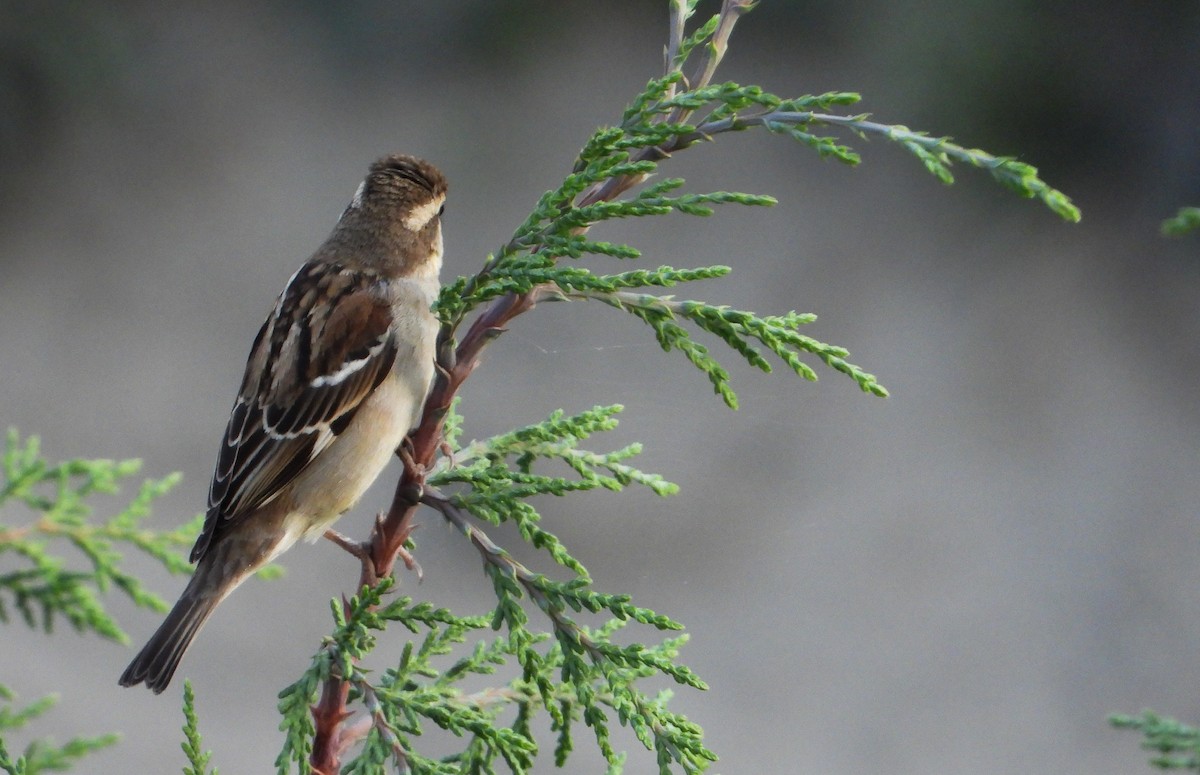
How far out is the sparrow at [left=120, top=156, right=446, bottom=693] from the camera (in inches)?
105

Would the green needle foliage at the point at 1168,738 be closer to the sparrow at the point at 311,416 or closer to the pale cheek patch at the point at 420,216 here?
the sparrow at the point at 311,416

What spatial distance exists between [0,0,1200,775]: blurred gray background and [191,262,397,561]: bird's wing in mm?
4234

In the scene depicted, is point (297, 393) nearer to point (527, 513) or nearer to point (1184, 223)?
point (527, 513)

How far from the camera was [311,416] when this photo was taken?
2723 millimetres

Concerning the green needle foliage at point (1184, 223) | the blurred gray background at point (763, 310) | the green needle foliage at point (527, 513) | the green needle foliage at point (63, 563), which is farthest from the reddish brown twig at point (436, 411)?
the blurred gray background at point (763, 310)

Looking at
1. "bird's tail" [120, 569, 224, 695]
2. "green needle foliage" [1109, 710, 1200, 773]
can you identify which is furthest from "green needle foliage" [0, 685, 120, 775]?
"green needle foliage" [1109, 710, 1200, 773]

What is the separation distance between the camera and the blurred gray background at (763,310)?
776 centimetres

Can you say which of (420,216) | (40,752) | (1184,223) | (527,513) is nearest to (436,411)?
(527,513)


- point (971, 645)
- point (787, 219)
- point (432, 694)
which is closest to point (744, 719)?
point (971, 645)

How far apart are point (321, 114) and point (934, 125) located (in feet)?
19.3

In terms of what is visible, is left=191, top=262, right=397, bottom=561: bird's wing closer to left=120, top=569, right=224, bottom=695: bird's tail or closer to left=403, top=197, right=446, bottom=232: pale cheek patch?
left=120, top=569, right=224, bottom=695: bird's tail

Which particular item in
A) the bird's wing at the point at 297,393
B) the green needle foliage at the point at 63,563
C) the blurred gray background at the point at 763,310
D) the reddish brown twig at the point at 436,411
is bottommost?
the green needle foliage at the point at 63,563

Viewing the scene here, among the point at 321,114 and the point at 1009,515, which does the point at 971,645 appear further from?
the point at 321,114

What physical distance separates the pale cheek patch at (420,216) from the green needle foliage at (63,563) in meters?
1.11
